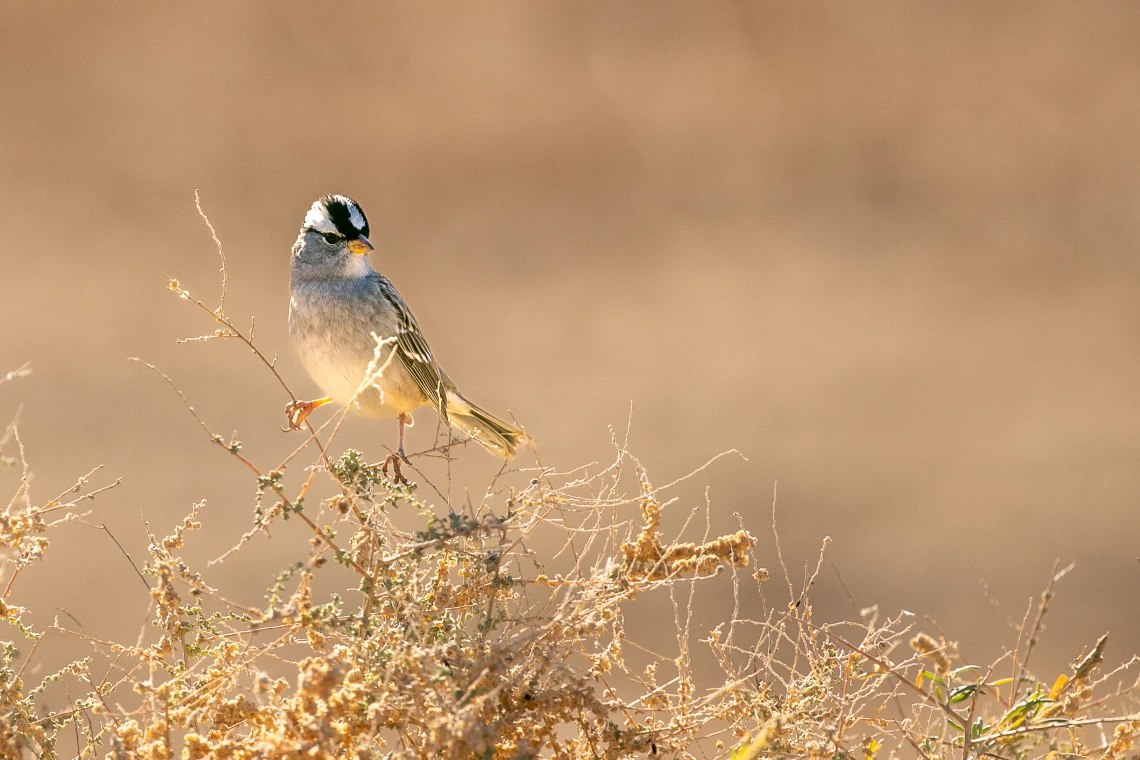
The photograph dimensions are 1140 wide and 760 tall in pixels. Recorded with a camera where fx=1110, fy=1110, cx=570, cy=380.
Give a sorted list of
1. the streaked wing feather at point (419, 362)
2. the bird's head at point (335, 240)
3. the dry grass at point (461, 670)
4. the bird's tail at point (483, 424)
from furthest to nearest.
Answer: the bird's head at point (335, 240) → the streaked wing feather at point (419, 362) → the bird's tail at point (483, 424) → the dry grass at point (461, 670)

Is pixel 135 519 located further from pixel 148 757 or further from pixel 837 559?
pixel 148 757

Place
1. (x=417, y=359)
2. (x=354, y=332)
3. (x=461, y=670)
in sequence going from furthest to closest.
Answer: (x=417, y=359), (x=354, y=332), (x=461, y=670)

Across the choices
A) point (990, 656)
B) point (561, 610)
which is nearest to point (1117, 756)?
point (561, 610)

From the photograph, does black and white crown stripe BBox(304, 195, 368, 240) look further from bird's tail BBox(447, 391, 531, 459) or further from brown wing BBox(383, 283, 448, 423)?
bird's tail BBox(447, 391, 531, 459)

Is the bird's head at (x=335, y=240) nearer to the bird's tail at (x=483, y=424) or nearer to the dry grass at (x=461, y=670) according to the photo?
the bird's tail at (x=483, y=424)

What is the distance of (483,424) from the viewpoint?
416cm

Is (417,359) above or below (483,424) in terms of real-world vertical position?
above

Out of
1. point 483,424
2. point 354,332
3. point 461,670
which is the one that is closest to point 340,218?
point 354,332

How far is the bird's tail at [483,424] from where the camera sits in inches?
154

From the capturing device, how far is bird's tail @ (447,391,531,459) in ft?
12.8

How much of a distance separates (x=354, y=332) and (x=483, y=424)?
1.94 feet

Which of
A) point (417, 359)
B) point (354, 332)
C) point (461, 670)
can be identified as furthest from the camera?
point (417, 359)

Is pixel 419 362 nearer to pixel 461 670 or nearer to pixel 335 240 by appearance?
pixel 335 240

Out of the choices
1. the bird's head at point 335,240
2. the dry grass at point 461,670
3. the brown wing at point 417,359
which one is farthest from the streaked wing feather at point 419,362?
the dry grass at point 461,670
